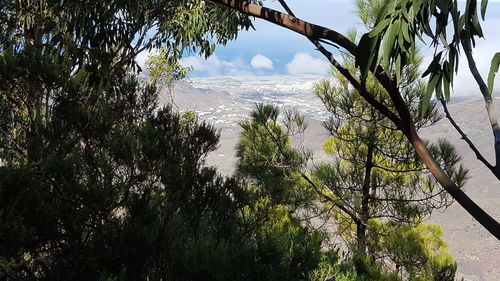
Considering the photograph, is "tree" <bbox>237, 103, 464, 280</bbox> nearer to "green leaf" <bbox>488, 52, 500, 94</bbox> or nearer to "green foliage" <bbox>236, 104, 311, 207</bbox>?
"green foliage" <bbox>236, 104, 311, 207</bbox>

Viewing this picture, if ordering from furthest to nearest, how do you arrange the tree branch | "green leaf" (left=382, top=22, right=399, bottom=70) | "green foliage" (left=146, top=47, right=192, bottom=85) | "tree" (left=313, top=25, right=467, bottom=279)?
"green foliage" (left=146, top=47, right=192, bottom=85) → "tree" (left=313, top=25, right=467, bottom=279) → the tree branch → "green leaf" (left=382, top=22, right=399, bottom=70)

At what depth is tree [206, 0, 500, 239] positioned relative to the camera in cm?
142

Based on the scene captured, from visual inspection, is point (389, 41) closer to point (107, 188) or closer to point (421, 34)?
point (421, 34)

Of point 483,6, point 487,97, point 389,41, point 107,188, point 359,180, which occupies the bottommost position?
point 359,180

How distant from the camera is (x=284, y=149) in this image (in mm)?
5676

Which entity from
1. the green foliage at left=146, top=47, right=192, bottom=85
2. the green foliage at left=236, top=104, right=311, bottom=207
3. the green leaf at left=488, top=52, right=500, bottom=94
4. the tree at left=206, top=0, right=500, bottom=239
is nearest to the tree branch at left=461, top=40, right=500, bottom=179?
the tree at left=206, top=0, right=500, bottom=239

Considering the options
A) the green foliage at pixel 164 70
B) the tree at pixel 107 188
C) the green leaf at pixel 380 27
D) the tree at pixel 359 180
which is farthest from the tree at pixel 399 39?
the green foliage at pixel 164 70

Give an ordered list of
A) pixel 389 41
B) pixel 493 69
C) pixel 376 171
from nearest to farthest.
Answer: pixel 389 41, pixel 493 69, pixel 376 171

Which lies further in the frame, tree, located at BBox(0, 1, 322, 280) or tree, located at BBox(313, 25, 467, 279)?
tree, located at BBox(313, 25, 467, 279)

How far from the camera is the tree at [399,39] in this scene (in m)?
1.42

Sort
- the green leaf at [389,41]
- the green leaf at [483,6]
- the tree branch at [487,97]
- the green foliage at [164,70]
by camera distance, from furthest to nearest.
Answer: the green foliage at [164,70] → the tree branch at [487,97] → the green leaf at [483,6] → the green leaf at [389,41]

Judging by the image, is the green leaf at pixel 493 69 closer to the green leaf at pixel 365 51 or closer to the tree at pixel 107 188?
the green leaf at pixel 365 51

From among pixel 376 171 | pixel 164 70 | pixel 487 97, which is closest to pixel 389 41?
pixel 487 97

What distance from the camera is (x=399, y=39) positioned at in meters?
1.42
